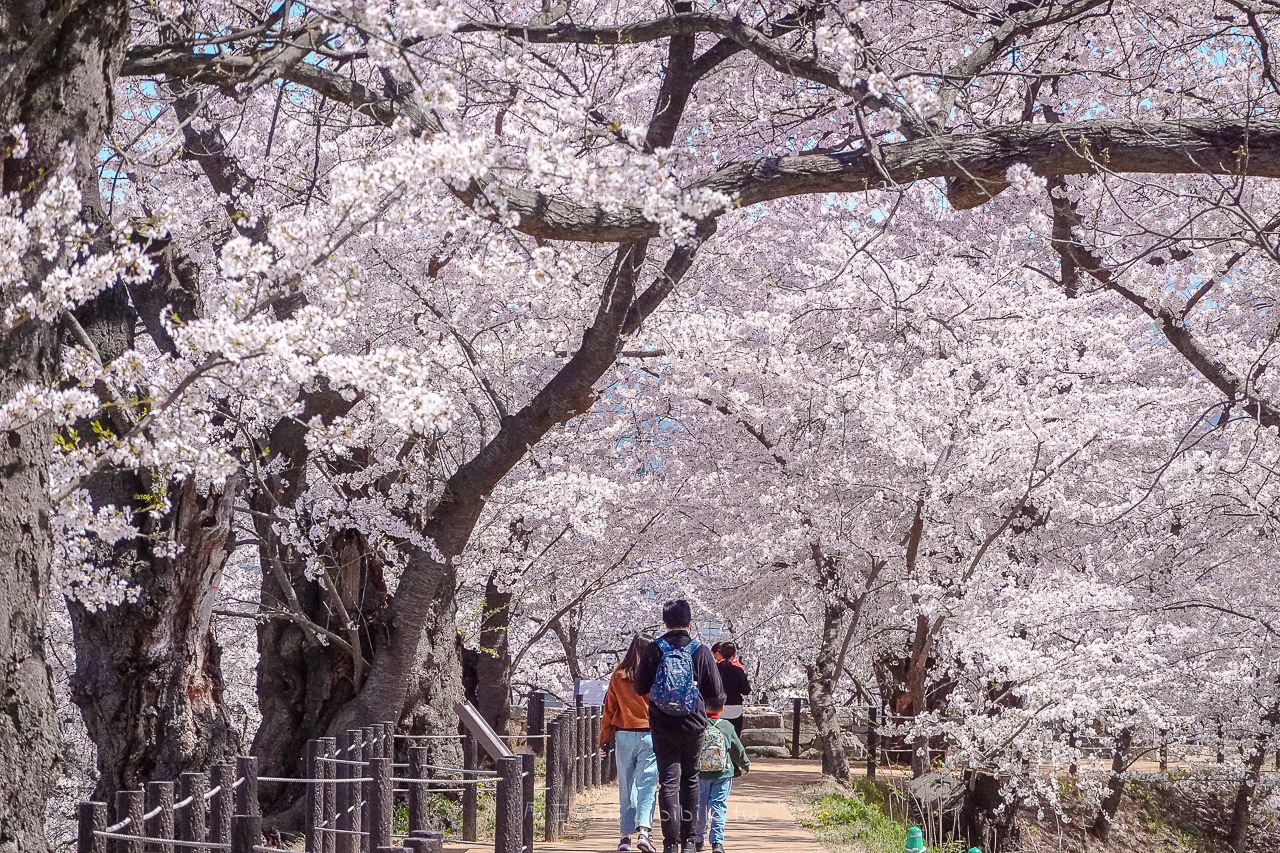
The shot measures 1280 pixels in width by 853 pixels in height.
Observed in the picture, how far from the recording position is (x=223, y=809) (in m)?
5.37

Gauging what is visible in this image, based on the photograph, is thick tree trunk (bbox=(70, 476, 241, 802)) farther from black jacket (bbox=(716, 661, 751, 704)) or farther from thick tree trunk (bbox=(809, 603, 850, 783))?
thick tree trunk (bbox=(809, 603, 850, 783))

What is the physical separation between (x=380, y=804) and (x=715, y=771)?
237cm

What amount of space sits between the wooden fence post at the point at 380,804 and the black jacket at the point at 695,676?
59.1 inches

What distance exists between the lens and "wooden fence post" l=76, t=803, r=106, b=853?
4.90 m

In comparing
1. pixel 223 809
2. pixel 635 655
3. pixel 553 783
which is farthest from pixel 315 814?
pixel 553 783

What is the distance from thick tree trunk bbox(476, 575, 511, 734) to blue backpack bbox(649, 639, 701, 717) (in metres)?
9.37

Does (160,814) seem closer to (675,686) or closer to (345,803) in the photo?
(345,803)

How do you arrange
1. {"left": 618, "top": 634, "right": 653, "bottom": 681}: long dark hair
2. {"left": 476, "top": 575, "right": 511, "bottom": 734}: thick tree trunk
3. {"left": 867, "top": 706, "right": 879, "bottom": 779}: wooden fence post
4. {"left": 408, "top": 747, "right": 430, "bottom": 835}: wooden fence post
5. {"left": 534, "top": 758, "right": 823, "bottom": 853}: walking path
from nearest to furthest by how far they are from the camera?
{"left": 408, "top": 747, "right": 430, "bottom": 835}: wooden fence post < {"left": 618, "top": 634, "right": 653, "bottom": 681}: long dark hair < {"left": 534, "top": 758, "right": 823, "bottom": 853}: walking path < {"left": 476, "top": 575, "right": 511, "bottom": 734}: thick tree trunk < {"left": 867, "top": 706, "right": 879, "bottom": 779}: wooden fence post

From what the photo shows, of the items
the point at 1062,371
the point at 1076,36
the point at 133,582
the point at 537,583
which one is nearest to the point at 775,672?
the point at 537,583

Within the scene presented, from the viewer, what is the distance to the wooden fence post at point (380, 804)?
6.70 meters

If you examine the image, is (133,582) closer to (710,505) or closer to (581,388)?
(581,388)

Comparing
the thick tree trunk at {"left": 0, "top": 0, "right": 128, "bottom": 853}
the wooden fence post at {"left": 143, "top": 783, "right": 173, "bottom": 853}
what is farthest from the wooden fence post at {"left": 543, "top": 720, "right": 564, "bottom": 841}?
the thick tree trunk at {"left": 0, "top": 0, "right": 128, "bottom": 853}

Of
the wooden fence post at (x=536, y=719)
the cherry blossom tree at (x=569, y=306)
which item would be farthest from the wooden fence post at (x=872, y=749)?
the wooden fence post at (x=536, y=719)

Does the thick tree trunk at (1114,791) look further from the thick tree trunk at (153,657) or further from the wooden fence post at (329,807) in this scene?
the thick tree trunk at (153,657)
